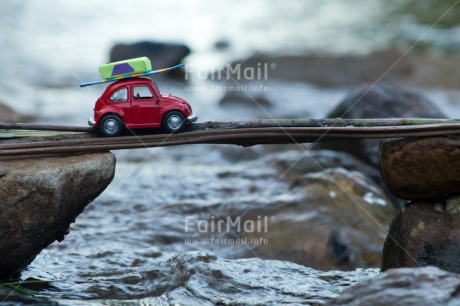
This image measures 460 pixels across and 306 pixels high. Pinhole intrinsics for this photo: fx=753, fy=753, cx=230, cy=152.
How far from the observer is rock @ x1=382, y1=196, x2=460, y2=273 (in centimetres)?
456

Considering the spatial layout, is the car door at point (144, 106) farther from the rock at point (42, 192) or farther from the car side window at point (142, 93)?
the rock at point (42, 192)

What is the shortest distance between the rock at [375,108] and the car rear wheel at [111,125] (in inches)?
183

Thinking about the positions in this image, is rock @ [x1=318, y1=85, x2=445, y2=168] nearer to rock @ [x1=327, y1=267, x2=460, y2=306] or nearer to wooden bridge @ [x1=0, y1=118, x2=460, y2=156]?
wooden bridge @ [x1=0, y1=118, x2=460, y2=156]

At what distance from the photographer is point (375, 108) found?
29.7ft

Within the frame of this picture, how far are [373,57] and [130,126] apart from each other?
1207 centimetres

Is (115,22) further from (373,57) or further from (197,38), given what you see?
(373,57)

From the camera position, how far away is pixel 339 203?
261 inches

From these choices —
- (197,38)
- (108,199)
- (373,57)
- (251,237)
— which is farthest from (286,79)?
(251,237)

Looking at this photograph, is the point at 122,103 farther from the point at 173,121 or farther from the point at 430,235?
the point at 430,235

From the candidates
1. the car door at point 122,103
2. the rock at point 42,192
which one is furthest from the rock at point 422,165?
the rock at point 42,192

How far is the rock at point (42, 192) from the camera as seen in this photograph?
439 centimetres

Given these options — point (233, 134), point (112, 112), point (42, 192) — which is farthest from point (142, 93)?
point (42, 192)

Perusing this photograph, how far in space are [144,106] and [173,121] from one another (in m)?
0.19

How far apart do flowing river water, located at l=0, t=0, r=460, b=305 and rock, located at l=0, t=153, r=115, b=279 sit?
421 millimetres
